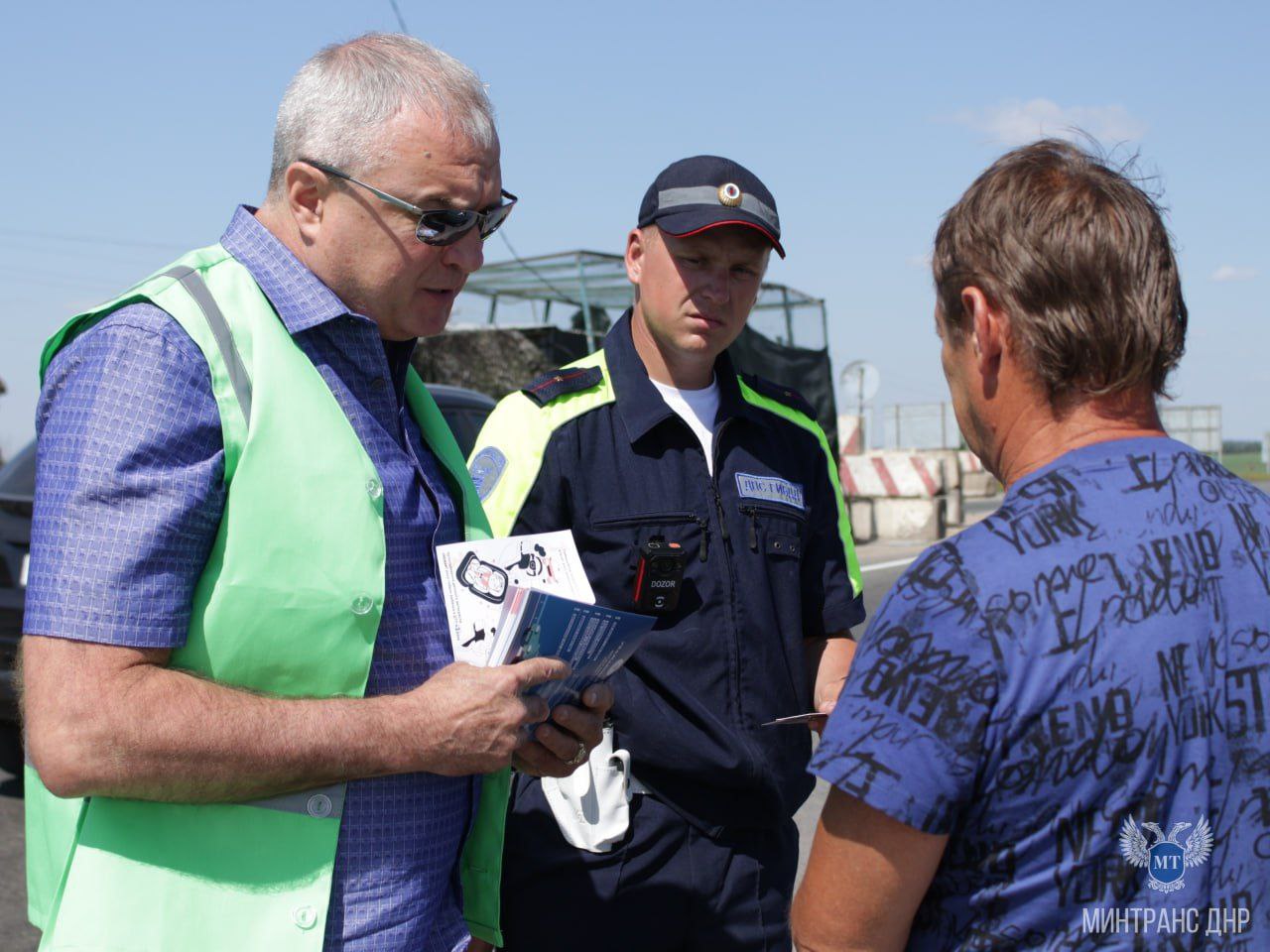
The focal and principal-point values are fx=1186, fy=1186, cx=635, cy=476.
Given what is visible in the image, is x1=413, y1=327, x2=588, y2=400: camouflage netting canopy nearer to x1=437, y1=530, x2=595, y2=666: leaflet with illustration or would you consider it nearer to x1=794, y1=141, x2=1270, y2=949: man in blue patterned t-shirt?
x1=437, y1=530, x2=595, y2=666: leaflet with illustration

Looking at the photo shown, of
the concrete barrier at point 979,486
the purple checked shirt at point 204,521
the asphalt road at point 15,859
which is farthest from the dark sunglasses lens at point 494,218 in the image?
the concrete barrier at point 979,486

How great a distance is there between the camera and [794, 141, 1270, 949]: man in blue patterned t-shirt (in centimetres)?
134

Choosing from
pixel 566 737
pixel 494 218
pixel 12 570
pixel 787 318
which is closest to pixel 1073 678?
pixel 566 737

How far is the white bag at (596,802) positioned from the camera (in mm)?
2424

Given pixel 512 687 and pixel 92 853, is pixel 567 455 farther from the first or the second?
pixel 92 853

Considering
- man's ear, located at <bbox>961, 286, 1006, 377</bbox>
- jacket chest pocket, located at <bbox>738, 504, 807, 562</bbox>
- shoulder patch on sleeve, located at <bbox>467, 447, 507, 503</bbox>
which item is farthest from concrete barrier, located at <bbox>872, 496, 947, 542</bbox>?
man's ear, located at <bbox>961, 286, 1006, 377</bbox>

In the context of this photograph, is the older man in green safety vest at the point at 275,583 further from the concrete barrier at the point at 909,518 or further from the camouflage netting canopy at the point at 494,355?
the concrete barrier at the point at 909,518

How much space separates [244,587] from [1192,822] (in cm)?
122

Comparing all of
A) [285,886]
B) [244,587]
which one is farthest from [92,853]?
[244,587]

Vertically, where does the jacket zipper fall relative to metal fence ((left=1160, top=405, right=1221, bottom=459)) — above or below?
below

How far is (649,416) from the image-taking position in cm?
267

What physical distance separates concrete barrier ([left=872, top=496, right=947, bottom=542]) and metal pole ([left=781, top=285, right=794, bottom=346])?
4.96 metres

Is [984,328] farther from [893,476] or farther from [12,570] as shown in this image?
[893,476]

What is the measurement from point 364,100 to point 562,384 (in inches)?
39.7
